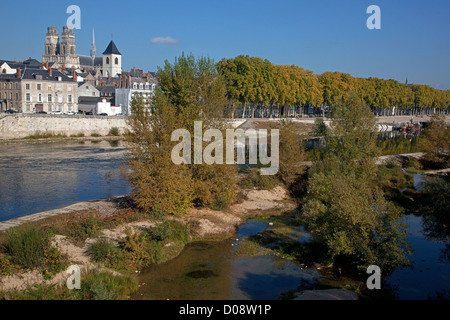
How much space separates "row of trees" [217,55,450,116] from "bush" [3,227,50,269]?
3801cm

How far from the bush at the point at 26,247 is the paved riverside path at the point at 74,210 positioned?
3.46m

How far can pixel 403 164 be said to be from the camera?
148ft

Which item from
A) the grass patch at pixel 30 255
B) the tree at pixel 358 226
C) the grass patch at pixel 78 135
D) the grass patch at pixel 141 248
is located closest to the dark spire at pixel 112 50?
the grass patch at pixel 78 135

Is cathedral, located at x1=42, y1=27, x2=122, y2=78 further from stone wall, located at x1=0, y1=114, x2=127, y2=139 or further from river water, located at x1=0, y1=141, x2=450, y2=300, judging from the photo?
river water, located at x1=0, y1=141, x2=450, y2=300

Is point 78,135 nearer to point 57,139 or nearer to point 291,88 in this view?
point 57,139

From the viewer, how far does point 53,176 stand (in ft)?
115

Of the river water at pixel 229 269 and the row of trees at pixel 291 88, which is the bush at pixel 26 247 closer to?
the river water at pixel 229 269

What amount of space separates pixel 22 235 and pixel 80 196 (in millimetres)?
13546

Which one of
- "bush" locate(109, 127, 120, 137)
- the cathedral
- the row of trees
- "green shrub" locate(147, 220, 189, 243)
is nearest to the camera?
"green shrub" locate(147, 220, 189, 243)

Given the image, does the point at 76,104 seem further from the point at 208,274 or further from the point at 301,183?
the point at 208,274

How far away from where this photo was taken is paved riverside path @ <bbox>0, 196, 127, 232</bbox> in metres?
18.8

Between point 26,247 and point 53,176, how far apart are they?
2228 centimetres

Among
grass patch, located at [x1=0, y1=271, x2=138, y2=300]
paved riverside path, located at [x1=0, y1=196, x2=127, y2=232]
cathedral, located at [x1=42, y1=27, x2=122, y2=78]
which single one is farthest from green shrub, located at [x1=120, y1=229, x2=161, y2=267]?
cathedral, located at [x1=42, y1=27, x2=122, y2=78]

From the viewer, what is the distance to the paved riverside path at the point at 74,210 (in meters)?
18.8
